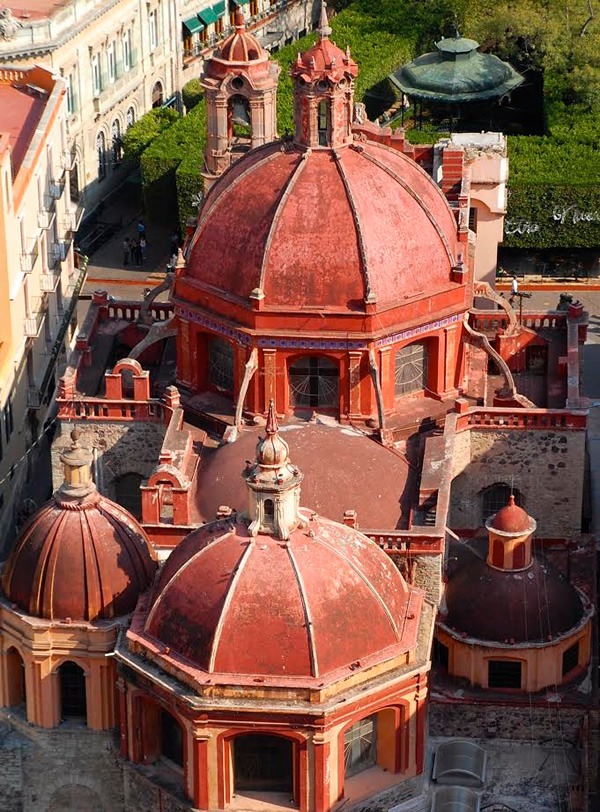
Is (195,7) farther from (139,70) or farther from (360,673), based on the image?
(360,673)

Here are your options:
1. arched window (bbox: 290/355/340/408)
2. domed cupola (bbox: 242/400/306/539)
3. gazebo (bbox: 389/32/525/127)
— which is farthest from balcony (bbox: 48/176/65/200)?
domed cupola (bbox: 242/400/306/539)

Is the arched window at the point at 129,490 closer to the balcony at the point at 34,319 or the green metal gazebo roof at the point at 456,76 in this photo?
the balcony at the point at 34,319

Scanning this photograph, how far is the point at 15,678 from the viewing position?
264ft

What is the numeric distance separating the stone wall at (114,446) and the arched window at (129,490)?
53 cm

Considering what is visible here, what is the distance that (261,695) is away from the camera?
7475 cm

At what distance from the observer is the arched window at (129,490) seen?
311 ft

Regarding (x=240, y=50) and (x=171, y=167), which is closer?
(x=240, y=50)

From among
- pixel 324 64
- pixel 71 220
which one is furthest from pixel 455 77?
pixel 324 64

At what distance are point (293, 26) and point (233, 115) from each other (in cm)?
5301

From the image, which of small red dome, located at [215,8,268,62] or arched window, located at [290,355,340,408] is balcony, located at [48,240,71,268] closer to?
small red dome, located at [215,8,268,62]

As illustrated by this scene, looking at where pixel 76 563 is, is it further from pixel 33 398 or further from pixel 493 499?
pixel 33 398

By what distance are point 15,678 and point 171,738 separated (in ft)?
19.1

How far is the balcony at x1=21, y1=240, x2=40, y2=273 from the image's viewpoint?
104 metres

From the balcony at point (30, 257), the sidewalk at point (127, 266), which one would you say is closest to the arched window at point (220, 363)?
the balcony at point (30, 257)
